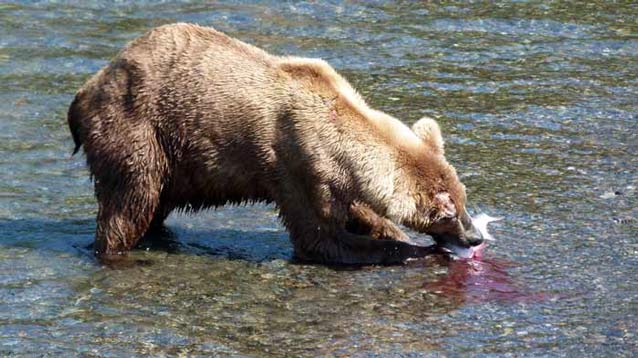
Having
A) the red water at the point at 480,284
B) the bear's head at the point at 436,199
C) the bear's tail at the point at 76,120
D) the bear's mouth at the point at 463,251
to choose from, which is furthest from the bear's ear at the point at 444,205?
the bear's tail at the point at 76,120

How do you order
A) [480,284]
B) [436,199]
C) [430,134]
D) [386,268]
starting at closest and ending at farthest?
[480,284]
[436,199]
[386,268]
[430,134]

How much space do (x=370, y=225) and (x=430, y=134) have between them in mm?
744

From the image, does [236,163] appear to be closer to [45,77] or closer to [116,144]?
[116,144]

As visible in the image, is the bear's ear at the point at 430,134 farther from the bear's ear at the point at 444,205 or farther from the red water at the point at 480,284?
the red water at the point at 480,284

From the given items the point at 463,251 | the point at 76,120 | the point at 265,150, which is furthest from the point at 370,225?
the point at 76,120

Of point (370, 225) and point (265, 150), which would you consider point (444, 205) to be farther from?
point (265, 150)

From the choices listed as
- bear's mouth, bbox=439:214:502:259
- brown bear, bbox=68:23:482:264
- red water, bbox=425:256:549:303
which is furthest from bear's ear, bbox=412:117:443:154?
red water, bbox=425:256:549:303

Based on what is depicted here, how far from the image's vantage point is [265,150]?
8.73 m

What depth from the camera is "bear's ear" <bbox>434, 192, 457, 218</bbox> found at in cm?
865

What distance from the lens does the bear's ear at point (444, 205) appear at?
28.4 ft

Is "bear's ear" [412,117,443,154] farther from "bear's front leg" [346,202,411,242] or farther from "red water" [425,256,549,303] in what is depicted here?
"red water" [425,256,549,303]

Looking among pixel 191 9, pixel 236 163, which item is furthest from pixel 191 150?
pixel 191 9

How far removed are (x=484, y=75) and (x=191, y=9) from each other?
4.15 m

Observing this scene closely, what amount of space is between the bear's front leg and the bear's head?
0.30 meters
